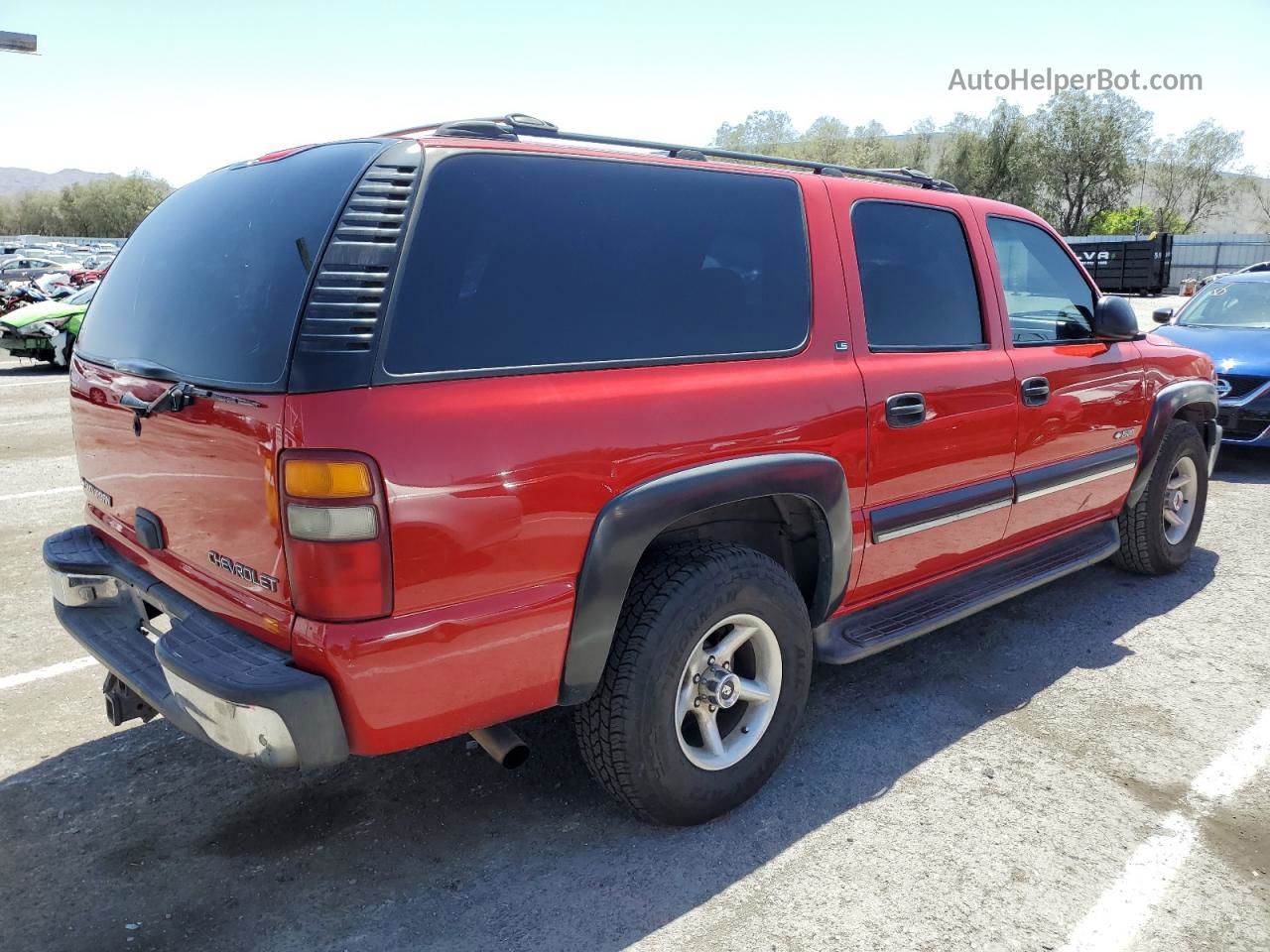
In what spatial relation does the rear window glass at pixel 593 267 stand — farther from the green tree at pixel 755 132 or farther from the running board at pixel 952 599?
the green tree at pixel 755 132

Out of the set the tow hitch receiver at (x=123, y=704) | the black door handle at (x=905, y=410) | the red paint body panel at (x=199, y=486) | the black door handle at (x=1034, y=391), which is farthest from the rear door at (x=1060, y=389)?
the tow hitch receiver at (x=123, y=704)

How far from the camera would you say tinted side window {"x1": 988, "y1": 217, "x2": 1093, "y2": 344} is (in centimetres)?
393

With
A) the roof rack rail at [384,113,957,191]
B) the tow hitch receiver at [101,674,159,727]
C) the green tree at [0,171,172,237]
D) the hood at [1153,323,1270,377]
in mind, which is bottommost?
the tow hitch receiver at [101,674,159,727]

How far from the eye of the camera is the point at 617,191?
2.60m

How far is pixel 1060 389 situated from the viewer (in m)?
3.91

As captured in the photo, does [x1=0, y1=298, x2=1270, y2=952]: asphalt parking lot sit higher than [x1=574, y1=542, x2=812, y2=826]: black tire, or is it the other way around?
[x1=574, y1=542, x2=812, y2=826]: black tire

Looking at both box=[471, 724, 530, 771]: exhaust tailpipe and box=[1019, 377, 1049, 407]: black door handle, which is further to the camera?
box=[1019, 377, 1049, 407]: black door handle

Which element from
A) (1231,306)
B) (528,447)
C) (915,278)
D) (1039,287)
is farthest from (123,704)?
(1231,306)

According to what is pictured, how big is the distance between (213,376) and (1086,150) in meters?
60.2

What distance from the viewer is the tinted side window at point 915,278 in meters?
3.27

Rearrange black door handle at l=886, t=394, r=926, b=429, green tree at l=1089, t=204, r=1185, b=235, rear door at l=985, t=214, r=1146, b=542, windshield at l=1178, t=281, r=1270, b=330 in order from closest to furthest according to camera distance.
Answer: black door handle at l=886, t=394, r=926, b=429, rear door at l=985, t=214, r=1146, b=542, windshield at l=1178, t=281, r=1270, b=330, green tree at l=1089, t=204, r=1185, b=235

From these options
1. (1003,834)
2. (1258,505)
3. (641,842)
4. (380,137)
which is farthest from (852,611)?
(1258,505)

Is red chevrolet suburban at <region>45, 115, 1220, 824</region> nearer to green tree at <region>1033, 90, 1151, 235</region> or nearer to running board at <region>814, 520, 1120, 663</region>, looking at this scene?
running board at <region>814, 520, 1120, 663</region>

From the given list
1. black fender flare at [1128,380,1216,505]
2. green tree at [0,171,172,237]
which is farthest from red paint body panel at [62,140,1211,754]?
green tree at [0,171,172,237]
